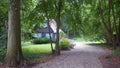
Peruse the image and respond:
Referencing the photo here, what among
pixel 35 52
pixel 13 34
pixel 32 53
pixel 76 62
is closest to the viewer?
pixel 13 34

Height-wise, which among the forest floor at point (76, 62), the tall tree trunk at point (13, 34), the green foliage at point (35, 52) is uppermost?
the tall tree trunk at point (13, 34)

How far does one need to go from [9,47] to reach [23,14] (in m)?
9.30

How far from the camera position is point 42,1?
60.4 feet

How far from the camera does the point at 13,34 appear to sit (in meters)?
11.7

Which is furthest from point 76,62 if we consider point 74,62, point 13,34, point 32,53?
point 32,53

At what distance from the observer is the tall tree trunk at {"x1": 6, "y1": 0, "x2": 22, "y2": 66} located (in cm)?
1156

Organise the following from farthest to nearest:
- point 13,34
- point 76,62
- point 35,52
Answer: point 35,52 → point 76,62 → point 13,34

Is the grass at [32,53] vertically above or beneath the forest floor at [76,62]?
beneath

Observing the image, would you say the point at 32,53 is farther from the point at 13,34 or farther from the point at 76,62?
the point at 13,34

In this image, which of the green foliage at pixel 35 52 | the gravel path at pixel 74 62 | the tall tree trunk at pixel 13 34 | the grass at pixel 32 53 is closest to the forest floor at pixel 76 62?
the gravel path at pixel 74 62

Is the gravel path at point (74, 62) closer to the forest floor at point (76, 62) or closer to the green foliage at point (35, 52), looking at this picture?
the forest floor at point (76, 62)

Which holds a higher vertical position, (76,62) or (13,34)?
(13,34)

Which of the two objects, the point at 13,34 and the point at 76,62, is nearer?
the point at 13,34

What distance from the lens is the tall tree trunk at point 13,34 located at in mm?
11562
